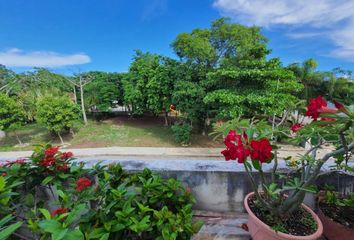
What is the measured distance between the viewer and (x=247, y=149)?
2.97ft

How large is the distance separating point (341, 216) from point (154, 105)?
883cm

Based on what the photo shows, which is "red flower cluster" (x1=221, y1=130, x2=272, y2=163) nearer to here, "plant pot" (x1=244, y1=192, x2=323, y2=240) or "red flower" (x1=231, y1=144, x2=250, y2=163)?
"red flower" (x1=231, y1=144, x2=250, y2=163)

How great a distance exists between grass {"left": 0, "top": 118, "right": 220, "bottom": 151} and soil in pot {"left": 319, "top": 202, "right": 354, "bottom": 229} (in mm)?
7212

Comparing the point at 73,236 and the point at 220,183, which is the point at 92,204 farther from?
the point at 220,183

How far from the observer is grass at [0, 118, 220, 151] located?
334 inches

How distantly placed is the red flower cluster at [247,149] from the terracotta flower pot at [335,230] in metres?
0.67

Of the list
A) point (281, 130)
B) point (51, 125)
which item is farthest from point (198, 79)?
point (281, 130)

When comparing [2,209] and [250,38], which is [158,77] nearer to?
[250,38]

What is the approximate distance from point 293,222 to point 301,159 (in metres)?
0.37

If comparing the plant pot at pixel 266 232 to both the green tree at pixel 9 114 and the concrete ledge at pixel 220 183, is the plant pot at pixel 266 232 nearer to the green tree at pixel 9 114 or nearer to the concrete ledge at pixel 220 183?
the concrete ledge at pixel 220 183

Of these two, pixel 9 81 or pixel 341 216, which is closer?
pixel 341 216

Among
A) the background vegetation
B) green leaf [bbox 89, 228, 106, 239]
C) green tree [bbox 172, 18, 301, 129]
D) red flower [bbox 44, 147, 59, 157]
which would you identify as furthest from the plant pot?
green tree [bbox 172, 18, 301, 129]

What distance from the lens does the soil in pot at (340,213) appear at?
44.1 inches

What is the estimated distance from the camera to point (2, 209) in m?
0.86
